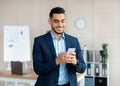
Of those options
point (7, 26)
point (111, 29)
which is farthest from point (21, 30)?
point (111, 29)

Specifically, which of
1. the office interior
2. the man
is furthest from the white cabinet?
the man

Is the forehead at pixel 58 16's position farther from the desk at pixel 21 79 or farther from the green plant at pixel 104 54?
the green plant at pixel 104 54

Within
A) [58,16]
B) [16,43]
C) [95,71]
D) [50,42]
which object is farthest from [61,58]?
[16,43]

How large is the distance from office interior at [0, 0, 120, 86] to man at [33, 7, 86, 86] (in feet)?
10.5

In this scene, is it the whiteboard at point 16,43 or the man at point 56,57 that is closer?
the man at point 56,57

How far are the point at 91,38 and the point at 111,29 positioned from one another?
45 cm

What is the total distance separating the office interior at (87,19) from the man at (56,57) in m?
3.21

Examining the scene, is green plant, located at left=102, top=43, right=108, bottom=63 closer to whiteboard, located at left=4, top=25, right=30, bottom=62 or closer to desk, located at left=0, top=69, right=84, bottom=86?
desk, located at left=0, top=69, right=84, bottom=86

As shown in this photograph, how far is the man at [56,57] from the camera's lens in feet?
6.01

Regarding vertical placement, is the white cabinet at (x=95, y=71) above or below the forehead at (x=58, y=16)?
below

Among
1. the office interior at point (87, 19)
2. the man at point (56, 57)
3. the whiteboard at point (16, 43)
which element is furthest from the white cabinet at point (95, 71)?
the man at point (56, 57)

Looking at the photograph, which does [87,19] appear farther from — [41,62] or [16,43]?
[41,62]

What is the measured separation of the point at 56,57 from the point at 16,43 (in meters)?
3.34

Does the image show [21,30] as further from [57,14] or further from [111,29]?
[57,14]
